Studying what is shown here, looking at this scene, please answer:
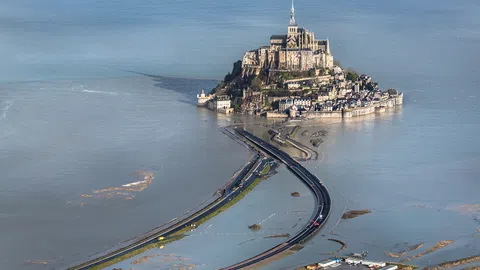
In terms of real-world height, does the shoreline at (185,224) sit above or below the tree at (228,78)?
below

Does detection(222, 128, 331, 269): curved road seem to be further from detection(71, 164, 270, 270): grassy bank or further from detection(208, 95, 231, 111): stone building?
detection(208, 95, 231, 111): stone building

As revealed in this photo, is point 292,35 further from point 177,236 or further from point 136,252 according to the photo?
point 136,252

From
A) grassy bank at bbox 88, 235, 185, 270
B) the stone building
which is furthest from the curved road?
the stone building

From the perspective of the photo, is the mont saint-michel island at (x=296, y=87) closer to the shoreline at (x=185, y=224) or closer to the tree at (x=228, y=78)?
the tree at (x=228, y=78)

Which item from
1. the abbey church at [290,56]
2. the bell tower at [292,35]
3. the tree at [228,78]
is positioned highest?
the bell tower at [292,35]

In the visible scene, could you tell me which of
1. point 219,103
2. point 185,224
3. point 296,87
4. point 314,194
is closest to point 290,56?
point 296,87

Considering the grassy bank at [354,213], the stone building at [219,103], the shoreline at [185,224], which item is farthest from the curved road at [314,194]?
the stone building at [219,103]

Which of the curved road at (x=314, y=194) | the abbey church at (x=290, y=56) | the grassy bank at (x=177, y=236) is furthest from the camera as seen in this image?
the abbey church at (x=290, y=56)
